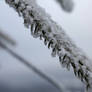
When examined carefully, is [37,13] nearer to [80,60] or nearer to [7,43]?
[80,60]

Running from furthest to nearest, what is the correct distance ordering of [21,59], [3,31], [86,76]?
[21,59] < [3,31] < [86,76]

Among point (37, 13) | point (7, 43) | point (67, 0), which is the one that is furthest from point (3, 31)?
point (37, 13)

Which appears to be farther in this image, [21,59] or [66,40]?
[21,59]

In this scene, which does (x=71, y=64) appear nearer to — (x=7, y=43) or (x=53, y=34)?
(x=53, y=34)

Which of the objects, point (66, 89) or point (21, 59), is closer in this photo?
point (21, 59)

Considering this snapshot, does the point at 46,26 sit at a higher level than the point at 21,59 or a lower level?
higher

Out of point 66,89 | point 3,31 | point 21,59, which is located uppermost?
point 3,31

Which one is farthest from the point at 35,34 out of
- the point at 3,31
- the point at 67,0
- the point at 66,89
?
the point at 66,89

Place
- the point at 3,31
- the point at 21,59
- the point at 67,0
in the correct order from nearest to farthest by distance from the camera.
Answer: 1. the point at 67,0
2. the point at 3,31
3. the point at 21,59

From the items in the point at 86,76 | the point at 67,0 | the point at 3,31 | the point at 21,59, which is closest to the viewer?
the point at 86,76
